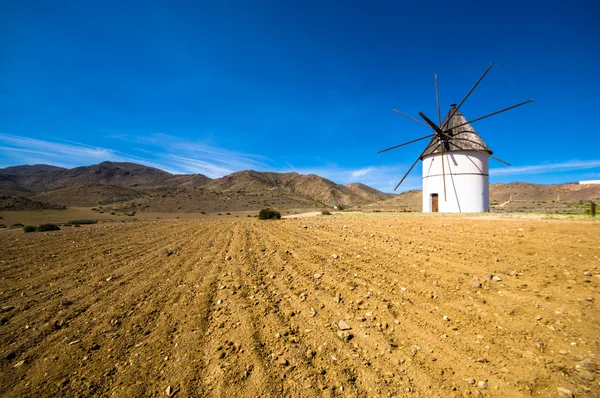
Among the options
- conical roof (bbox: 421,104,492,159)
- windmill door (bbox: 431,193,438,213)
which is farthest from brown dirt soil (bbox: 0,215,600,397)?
conical roof (bbox: 421,104,492,159)

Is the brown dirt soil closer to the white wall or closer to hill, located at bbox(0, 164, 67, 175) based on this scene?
the white wall

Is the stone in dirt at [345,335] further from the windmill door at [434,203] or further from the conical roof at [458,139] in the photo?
the conical roof at [458,139]

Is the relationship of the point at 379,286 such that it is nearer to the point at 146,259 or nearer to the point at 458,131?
the point at 146,259

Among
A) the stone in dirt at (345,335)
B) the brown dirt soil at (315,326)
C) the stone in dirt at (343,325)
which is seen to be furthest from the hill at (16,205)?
the stone in dirt at (345,335)

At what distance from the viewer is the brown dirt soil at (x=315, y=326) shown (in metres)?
2.47

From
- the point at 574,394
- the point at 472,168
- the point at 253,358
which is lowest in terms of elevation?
the point at 253,358

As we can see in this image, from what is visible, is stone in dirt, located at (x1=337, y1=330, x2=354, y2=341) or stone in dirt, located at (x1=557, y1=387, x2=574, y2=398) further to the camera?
stone in dirt, located at (x1=337, y1=330, x2=354, y2=341)

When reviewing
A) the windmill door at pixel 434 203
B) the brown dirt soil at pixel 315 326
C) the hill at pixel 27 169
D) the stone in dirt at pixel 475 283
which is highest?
the hill at pixel 27 169

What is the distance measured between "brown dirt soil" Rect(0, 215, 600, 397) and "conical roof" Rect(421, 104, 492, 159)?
16.9 meters

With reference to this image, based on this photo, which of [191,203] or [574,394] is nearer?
[574,394]

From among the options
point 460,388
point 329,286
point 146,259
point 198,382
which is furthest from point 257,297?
point 146,259

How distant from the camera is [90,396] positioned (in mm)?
2396

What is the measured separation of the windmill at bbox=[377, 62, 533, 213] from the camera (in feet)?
66.5

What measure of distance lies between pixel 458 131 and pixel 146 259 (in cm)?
2504
